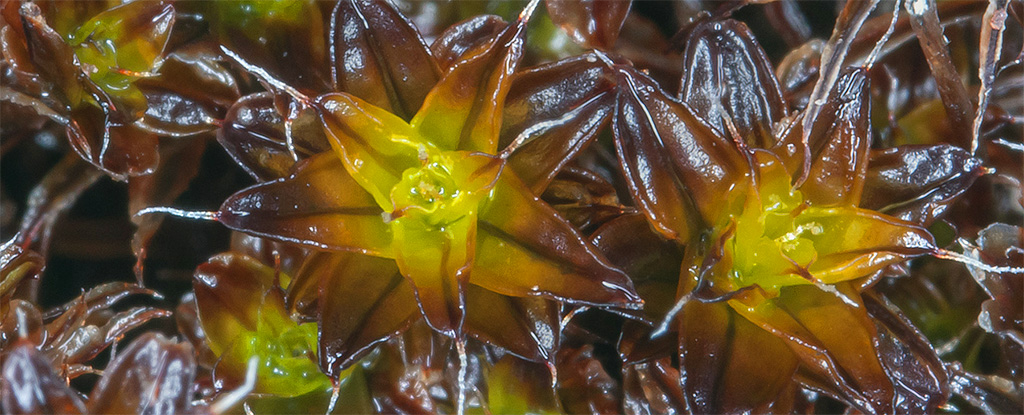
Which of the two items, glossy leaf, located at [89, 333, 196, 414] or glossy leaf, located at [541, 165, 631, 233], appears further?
glossy leaf, located at [541, 165, 631, 233]

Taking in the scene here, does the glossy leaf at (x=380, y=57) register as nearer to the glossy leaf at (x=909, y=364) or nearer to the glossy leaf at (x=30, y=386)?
the glossy leaf at (x=30, y=386)

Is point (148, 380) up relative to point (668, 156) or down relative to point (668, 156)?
down

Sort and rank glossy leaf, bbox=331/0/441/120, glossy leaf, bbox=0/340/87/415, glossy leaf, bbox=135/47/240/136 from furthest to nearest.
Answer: glossy leaf, bbox=135/47/240/136 < glossy leaf, bbox=331/0/441/120 < glossy leaf, bbox=0/340/87/415

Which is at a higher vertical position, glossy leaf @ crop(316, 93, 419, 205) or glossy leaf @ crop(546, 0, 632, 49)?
glossy leaf @ crop(546, 0, 632, 49)

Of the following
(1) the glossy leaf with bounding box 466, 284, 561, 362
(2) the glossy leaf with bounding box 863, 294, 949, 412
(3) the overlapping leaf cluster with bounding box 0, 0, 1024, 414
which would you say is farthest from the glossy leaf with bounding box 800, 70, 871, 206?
(1) the glossy leaf with bounding box 466, 284, 561, 362

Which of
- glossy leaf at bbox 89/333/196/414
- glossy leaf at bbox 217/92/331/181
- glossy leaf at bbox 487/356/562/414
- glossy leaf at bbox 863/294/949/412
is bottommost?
glossy leaf at bbox 487/356/562/414

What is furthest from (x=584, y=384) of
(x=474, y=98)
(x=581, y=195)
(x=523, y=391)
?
(x=474, y=98)

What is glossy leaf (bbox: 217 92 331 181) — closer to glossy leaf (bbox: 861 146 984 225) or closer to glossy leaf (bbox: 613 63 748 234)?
glossy leaf (bbox: 613 63 748 234)

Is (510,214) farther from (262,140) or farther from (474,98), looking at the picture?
(262,140)
